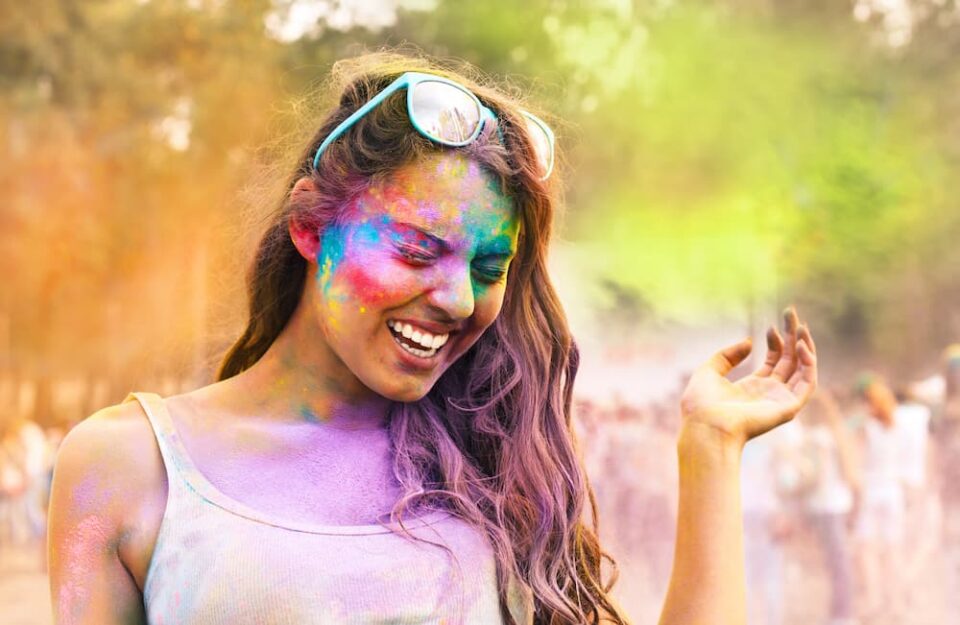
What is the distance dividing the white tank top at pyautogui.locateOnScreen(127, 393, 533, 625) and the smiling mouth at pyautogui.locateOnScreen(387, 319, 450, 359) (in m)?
0.22

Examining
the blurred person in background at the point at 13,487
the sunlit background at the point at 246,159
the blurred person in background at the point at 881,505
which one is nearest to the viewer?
the blurred person in background at the point at 881,505

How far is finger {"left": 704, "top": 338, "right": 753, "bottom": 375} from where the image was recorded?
1.65 metres

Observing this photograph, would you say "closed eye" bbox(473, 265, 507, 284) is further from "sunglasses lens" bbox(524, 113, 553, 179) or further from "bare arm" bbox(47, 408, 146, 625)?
"bare arm" bbox(47, 408, 146, 625)

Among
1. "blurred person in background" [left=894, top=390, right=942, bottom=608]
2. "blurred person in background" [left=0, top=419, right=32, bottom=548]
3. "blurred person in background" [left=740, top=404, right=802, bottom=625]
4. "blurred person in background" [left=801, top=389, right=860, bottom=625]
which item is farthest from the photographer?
"blurred person in background" [left=0, top=419, right=32, bottom=548]

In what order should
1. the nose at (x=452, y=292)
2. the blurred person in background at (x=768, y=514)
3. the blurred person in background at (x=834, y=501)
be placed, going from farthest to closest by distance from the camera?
the blurred person in background at (x=768, y=514), the blurred person in background at (x=834, y=501), the nose at (x=452, y=292)

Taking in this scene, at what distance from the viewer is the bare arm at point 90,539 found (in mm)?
1312

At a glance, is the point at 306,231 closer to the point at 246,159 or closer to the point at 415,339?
the point at 415,339

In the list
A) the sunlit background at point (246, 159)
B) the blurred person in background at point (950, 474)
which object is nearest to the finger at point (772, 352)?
the blurred person in background at point (950, 474)

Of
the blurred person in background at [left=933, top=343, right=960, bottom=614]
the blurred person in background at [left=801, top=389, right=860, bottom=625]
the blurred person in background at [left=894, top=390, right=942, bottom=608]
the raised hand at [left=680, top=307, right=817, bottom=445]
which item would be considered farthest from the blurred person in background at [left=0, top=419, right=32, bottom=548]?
the raised hand at [left=680, top=307, right=817, bottom=445]

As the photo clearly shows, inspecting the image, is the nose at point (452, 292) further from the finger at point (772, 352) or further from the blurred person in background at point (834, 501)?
the blurred person in background at point (834, 501)

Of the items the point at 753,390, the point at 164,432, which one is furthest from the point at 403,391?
the point at 753,390

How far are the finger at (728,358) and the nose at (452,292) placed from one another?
16.4 inches

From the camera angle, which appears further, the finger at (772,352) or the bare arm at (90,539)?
the finger at (772,352)

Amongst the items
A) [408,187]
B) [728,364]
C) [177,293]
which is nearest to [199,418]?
[408,187]
